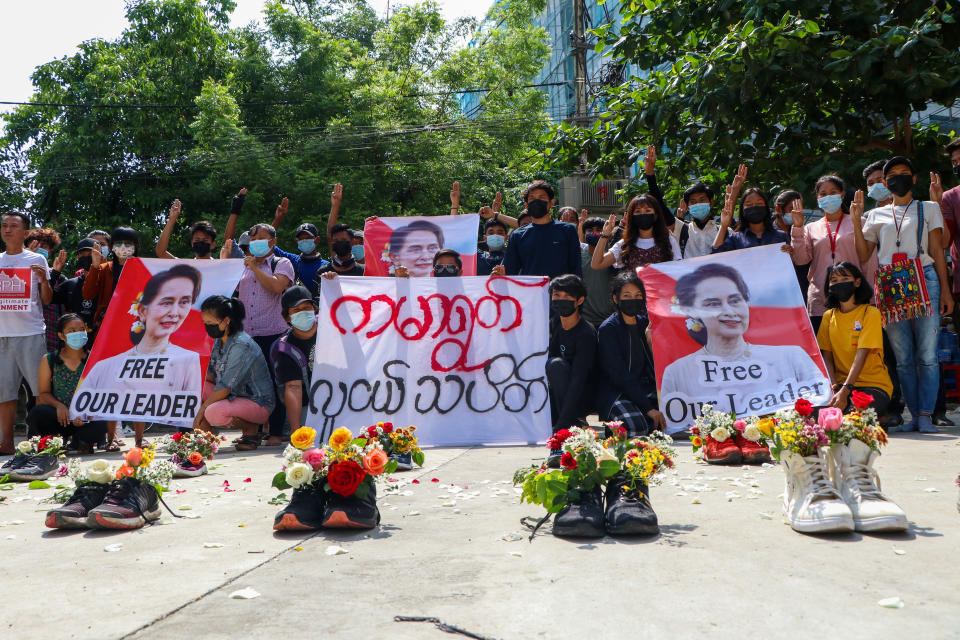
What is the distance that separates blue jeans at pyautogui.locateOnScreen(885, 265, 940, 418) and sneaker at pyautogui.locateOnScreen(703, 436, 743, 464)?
2.34 m

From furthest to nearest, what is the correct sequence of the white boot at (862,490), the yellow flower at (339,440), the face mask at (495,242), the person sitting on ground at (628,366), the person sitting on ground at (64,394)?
the face mask at (495,242)
the person sitting on ground at (64,394)
the person sitting on ground at (628,366)
the yellow flower at (339,440)
the white boot at (862,490)

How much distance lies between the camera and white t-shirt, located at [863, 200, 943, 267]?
713cm

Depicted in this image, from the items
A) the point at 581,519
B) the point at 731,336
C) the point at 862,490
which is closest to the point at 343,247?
the point at 731,336

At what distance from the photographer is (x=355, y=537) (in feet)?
12.6

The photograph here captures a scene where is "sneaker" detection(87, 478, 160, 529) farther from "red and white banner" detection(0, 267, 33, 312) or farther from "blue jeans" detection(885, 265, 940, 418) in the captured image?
"blue jeans" detection(885, 265, 940, 418)

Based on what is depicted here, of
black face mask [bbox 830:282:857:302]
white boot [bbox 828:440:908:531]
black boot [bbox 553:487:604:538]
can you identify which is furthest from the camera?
black face mask [bbox 830:282:857:302]

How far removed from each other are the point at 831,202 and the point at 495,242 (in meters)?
3.32

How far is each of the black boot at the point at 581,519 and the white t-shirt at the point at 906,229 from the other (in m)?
4.65

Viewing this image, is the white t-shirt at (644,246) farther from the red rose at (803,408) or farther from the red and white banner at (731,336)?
the red rose at (803,408)

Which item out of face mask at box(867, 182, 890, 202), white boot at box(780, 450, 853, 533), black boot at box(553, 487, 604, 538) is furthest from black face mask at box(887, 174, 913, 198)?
black boot at box(553, 487, 604, 538)

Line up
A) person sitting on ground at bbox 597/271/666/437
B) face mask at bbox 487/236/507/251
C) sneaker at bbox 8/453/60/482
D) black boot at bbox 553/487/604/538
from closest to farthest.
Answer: black boot at bbox 553/487/604/538 → sneaker at bbox 8/453/60/482 → person sitting on ground at bbox 597/271/666/437 → face mask at bbox 487/236/507/251

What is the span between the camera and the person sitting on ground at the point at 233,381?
24.6 ft

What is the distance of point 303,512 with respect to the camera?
3910 mm

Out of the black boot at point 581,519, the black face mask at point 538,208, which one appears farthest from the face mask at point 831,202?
the black boot at point 581,519
